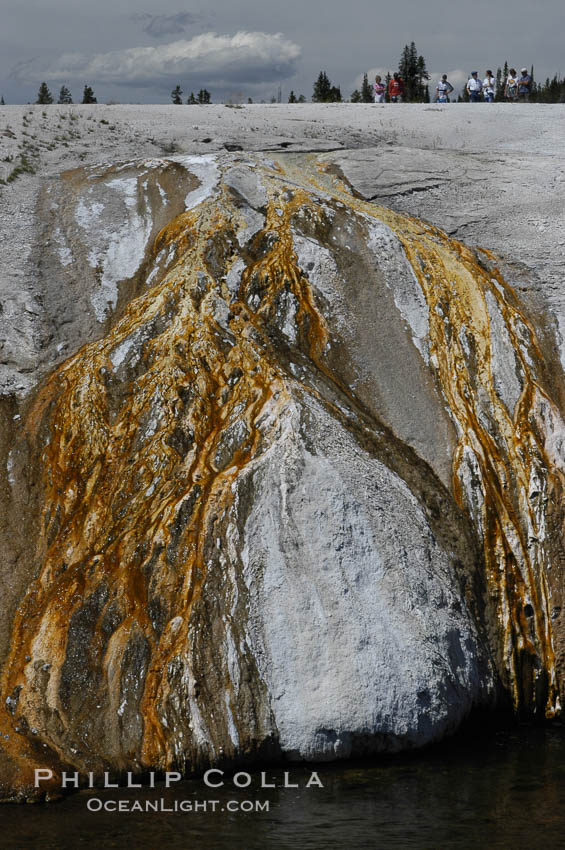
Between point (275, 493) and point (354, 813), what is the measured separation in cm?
436

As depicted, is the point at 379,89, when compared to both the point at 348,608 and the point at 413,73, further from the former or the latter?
the point at 348,608

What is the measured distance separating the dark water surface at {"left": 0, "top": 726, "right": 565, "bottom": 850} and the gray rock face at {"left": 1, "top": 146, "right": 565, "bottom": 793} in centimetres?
51

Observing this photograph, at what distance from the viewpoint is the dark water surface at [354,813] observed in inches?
346

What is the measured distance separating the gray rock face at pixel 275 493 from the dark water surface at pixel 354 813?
511mm

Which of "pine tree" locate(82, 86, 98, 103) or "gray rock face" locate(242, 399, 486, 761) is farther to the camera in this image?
"pine tree" locate(82, 86, 98, 103)

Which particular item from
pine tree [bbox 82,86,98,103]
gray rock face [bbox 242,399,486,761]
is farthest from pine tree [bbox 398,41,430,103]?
gray rock face [bbox 242,399,486,761]

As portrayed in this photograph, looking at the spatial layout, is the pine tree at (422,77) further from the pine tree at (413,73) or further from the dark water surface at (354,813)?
the dark water surface at (354,813)

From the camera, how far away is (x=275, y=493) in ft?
39.2

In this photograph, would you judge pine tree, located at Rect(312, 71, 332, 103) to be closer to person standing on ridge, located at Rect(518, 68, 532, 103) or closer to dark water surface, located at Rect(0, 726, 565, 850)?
person standing on ridge, located at Rect(518, 68, 532, 103)

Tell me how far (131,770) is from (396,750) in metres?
3.51

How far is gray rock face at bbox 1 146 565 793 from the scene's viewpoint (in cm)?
1090

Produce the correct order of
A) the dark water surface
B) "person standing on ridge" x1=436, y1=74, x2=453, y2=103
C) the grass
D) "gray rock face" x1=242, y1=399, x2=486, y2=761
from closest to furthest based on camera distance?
1. the dark water surface
2. "gray rock face" x1=242, y1=399, x2=486, y2=761
3. the grass
4. "person standing on ridge" x1=436, y1=74, x2=453, y2=103

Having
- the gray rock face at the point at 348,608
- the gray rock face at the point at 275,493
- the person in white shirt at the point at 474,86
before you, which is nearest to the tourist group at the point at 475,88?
the person in white shirt at the point at 474,86

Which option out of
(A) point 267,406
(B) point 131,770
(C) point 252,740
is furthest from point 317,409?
(B) point 131,770
